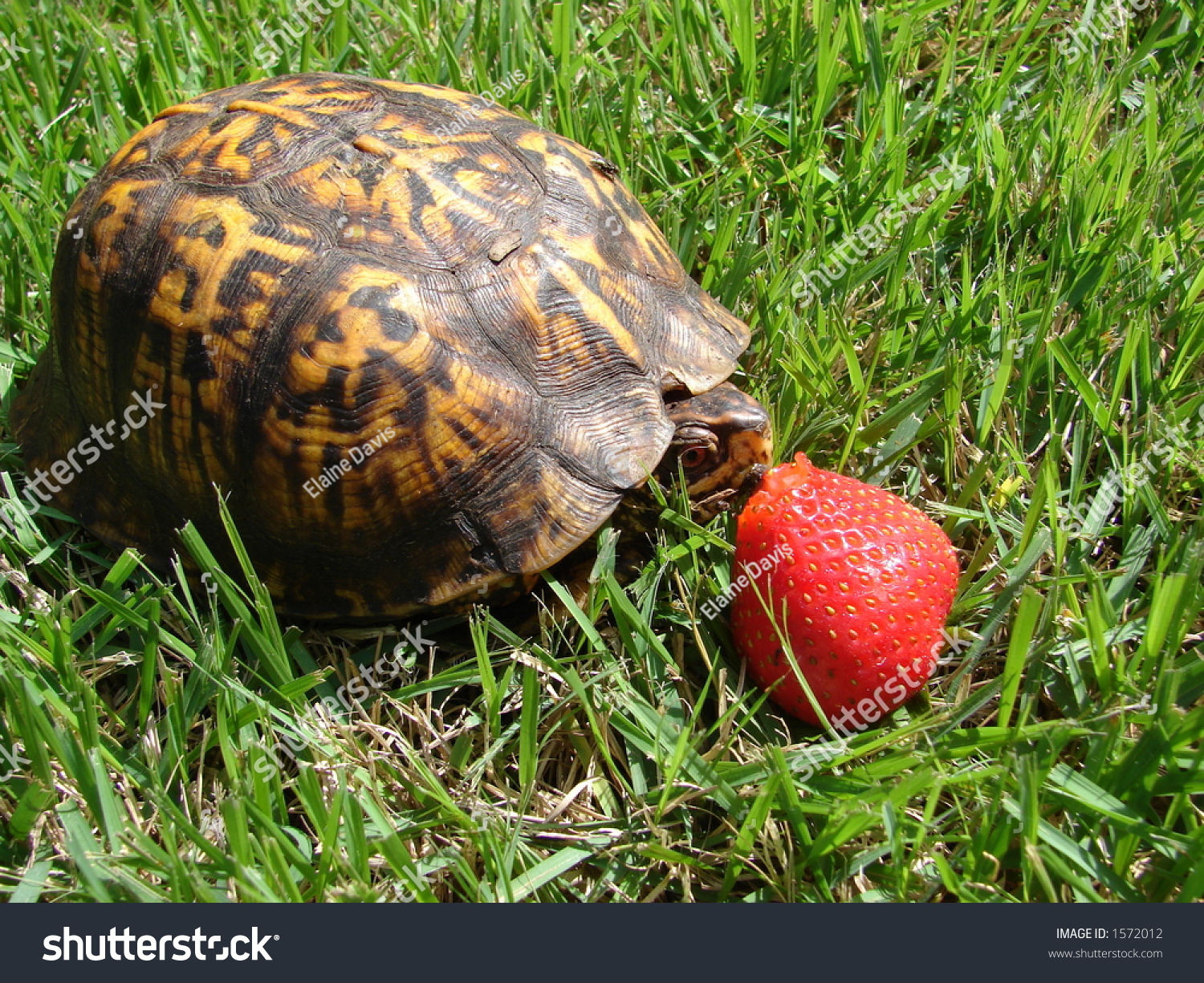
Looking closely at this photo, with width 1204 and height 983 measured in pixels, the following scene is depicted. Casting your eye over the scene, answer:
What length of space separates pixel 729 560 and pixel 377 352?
1.04 metres

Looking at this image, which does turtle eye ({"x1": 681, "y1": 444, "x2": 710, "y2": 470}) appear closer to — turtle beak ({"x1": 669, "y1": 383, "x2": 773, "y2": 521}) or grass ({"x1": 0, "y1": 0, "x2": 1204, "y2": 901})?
turtle beak ({"x1": 669, "y1": 383, "x2": 773, "y2": 521})

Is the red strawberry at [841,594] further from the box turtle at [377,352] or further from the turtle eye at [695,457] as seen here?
the box turtle at [377,352]

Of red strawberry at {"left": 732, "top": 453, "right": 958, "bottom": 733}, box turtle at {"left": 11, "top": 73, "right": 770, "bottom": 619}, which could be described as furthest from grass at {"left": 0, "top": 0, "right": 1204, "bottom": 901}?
box turtle at {"left": 11, "top": 73, "right": 770, "bottom": 619}

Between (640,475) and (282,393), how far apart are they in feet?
2.79

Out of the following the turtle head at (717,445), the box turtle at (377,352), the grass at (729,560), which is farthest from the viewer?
the turtle head at (717,445)

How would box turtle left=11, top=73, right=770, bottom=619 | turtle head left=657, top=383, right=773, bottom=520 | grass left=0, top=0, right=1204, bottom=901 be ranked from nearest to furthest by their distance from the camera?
grass left=0, top=0, right=1204, bottom=901, box turtle left=11, top=73, right=770, bottom=619, turtle head left=657, top=383, right=773, bottom=520

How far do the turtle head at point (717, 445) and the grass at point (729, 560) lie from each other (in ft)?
0.46

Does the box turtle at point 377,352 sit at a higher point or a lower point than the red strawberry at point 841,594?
higher

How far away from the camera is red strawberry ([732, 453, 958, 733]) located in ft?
6.75

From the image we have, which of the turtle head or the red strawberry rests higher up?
the turtle head

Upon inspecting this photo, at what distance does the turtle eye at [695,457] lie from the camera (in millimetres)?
2398

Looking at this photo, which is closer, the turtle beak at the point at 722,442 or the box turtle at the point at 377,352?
the box turtle at the point at 377,352

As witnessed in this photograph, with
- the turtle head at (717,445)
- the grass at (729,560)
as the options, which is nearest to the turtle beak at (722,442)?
the turtle head at (717,445)

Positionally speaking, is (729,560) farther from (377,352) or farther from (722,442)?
(377,352)
